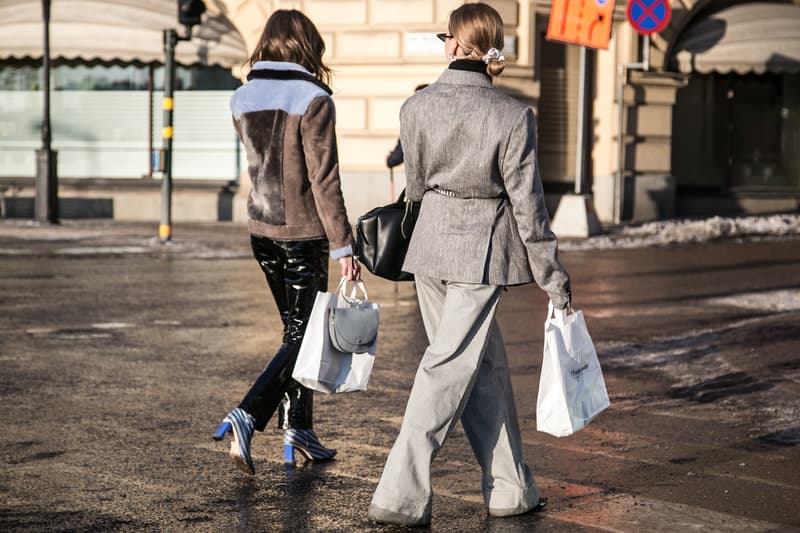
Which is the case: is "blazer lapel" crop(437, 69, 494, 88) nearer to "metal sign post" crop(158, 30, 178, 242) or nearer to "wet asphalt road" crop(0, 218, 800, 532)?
"wet asphalt road" crop(0, 218, 800, 532)

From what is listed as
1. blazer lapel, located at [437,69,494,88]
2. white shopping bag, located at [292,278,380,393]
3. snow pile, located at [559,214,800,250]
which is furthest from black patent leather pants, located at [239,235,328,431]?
snow pile, located at [559,214,800,250]

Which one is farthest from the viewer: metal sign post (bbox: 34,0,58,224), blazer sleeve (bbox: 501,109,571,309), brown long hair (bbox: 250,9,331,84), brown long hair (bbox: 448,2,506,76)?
metal sign post (bbox: 34,0,58,224)

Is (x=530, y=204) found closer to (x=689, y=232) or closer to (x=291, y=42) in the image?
(x=291, y=42)

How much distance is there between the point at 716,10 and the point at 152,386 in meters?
17.6

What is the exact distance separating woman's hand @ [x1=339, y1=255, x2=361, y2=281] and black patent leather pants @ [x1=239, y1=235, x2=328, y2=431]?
0.29 m

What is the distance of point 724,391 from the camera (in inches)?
317

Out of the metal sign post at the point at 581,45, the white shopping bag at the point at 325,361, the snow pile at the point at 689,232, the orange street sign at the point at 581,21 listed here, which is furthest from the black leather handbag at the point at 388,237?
the orange street sign at the point at 581,21

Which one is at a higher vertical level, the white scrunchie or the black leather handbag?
the white scrunchie

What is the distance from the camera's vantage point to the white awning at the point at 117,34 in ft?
75.2

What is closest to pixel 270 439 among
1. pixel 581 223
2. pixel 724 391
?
pixel 724 391

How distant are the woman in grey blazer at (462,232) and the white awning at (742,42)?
18695mm

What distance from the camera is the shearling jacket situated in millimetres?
5840

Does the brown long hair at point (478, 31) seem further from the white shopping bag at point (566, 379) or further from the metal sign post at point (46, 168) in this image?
the metal sign post at point (46, 168)

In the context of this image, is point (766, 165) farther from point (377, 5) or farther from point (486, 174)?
point (486, 174)
